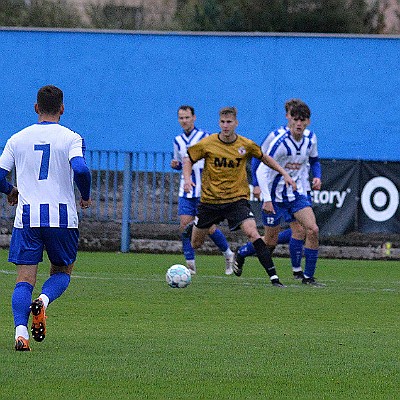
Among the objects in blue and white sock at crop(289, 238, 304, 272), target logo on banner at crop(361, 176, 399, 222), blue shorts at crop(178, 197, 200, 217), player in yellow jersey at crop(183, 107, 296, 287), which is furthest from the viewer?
target logo on banner at crop(361, 176, 399, 222)

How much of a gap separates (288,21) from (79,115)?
21195 millimetres

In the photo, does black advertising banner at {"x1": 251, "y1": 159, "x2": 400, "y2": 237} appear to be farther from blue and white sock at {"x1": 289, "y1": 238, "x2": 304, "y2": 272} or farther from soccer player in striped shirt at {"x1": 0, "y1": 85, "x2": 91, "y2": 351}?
soccer player in striped shirt at {"x1": 0, "y1": 85, "x2": 91, "y2": 351}

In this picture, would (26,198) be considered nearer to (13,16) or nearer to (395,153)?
(395,153)

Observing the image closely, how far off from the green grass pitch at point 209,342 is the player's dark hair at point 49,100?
61.3 inches

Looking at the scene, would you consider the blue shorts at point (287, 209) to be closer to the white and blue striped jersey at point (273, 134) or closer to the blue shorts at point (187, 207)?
the white and blue striped jersey at point (273, 134)

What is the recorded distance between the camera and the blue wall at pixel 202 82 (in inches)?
1051

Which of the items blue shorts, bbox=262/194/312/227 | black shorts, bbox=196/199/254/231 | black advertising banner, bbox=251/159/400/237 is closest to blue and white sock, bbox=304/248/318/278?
blue shorts, bbox=262/194/312/227

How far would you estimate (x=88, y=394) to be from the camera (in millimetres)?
6492

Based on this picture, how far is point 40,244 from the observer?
8.55 m

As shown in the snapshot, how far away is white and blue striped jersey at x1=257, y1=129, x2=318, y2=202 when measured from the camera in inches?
567

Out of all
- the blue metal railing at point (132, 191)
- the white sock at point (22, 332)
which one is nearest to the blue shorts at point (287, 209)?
the blue metal railing at point (132, 191)

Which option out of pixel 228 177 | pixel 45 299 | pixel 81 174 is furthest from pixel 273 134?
pixel 45 299

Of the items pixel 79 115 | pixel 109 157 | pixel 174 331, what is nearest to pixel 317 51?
pixel 79 115

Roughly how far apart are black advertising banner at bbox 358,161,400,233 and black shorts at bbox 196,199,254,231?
5.91 m
